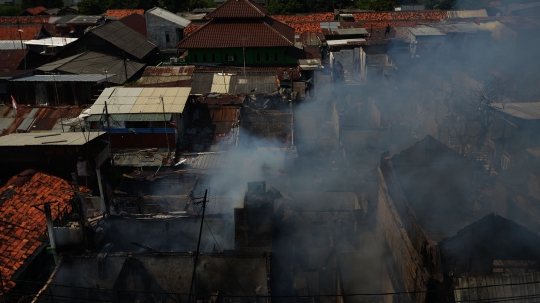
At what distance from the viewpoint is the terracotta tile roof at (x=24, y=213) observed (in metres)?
10.3

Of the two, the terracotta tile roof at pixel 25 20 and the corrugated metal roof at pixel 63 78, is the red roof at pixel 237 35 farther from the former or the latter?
the terracotta tile roof at pixel 25 20

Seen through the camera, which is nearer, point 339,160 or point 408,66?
point 339,160

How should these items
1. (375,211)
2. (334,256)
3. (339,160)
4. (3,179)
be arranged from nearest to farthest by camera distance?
(334,256), (375,211), (3,179), (339,160)

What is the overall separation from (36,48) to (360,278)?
2641 cm

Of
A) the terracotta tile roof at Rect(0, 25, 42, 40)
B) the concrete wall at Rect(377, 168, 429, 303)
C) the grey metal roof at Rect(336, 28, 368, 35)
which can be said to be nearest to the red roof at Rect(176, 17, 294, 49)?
the grey metal roof at Rect(336, 28, 368, 35)

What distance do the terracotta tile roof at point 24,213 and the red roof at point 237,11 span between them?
14682 millimetres

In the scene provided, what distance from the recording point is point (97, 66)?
77.7ft

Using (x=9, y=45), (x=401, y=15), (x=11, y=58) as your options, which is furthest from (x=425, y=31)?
(x=9, y=45)

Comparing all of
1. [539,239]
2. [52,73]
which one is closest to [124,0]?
[52,73]

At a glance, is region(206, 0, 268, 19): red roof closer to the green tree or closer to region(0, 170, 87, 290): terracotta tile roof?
region(0, 170, 87, 290): terracotta tile roof

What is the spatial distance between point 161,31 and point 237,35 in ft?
20.1

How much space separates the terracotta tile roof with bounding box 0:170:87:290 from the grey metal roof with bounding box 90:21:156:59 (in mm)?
13713

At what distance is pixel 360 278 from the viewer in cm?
1122

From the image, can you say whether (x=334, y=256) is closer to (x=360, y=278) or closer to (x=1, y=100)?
(x=360, y=278)
